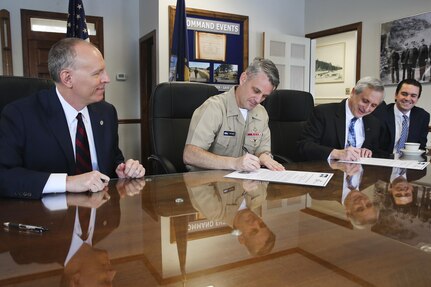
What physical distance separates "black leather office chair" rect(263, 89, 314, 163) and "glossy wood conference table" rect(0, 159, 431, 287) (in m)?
1.57

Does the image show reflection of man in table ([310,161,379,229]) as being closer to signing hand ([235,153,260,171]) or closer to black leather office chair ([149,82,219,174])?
signing hand ([235,153,260,171])

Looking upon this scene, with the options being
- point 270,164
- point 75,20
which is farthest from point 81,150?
point 75,20

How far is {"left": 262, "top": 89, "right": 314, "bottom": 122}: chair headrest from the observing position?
105 inches

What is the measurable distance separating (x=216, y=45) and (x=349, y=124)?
280 centimetres

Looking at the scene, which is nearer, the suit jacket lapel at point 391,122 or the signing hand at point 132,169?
the signing hand at point 132,169

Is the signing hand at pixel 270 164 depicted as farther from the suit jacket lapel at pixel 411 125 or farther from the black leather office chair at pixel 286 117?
the suit jacket lapel at pixel 411 125

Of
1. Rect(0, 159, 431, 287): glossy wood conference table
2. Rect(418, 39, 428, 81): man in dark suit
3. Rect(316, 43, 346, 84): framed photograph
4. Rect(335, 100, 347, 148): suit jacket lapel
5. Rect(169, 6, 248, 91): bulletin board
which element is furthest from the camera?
Rect(316, 43, 346, 84): framed photograph

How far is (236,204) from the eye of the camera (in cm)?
95

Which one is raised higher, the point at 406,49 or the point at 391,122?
the point at 406,49

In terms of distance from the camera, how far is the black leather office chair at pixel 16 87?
1523 millimetres

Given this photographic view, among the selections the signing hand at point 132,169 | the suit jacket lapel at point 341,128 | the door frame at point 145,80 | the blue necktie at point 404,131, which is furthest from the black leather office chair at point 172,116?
the door frame at point 145,80

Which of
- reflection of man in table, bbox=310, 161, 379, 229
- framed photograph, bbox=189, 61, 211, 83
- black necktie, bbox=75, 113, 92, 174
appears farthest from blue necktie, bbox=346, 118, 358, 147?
framed photograph, bbox=189, 61, 211, 83

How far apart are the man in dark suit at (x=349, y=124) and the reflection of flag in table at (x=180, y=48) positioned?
2.14 meters

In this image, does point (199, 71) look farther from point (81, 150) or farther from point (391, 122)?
point (81, 150)
